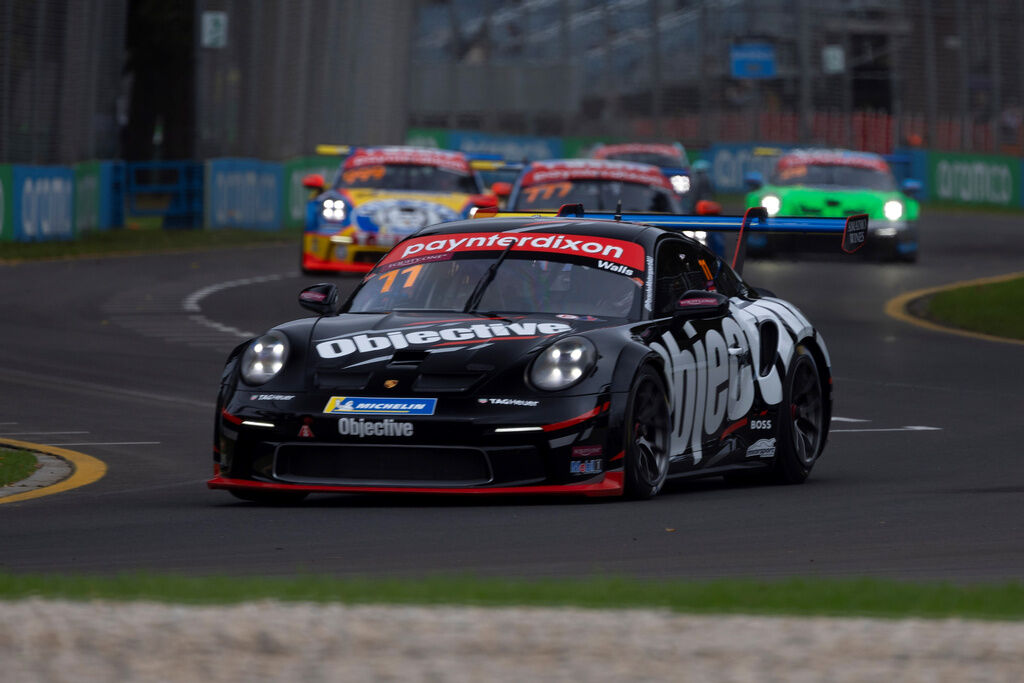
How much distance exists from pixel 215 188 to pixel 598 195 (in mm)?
16675

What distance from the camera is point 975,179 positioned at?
5119 centimetres

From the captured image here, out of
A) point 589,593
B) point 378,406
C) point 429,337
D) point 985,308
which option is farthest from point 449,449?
point 985,308

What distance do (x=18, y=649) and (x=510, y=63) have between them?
2241 inches

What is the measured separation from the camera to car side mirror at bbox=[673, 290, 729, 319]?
9.34 metres

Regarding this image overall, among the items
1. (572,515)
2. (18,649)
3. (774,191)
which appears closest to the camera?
(18,649)

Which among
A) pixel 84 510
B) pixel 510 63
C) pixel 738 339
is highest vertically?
pixel 510 63

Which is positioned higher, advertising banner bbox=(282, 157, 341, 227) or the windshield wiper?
advertising banner bbox=(282, 157, 341, 227)

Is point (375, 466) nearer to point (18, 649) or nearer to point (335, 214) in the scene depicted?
point (18, 649)

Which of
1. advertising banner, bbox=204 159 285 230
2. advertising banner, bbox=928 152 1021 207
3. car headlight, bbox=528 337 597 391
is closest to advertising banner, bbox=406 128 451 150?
advertising banner, bbox=928 152 1021 207

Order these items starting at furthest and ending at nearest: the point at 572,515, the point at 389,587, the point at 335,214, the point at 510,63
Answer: the point at 510,63 < the point at 335,214 < the point at 572,515 < the point at 389,587

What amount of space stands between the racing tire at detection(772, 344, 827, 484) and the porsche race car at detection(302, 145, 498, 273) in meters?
12.7

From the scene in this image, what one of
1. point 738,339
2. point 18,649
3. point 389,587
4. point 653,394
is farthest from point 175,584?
point 738,339

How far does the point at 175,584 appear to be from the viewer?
5.82 metres

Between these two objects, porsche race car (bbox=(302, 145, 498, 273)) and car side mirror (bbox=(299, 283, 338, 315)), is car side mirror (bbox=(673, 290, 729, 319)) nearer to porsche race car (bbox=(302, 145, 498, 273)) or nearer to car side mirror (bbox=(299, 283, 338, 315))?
car side mirror (bbox=(299, 283, 338, 315))
